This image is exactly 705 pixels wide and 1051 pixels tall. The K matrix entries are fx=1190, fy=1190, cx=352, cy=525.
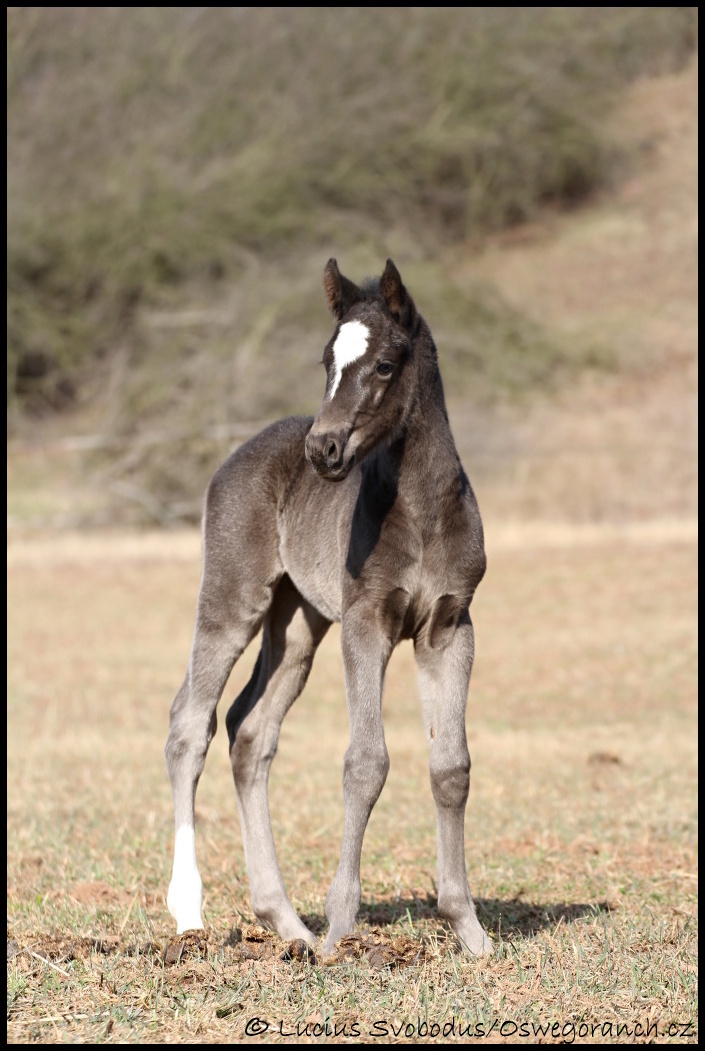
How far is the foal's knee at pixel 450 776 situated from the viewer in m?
5.33

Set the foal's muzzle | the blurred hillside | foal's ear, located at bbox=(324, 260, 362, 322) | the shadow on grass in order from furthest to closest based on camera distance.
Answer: the blurred hillside
the shadow on grass
foal's ear, located at bbox=(324, 260, 362, 322)
the foal's muzzle

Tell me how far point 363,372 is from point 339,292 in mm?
456

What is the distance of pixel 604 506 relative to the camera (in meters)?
30.8

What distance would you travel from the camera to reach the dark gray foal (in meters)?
5.12

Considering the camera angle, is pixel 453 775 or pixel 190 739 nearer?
pixel 453 775

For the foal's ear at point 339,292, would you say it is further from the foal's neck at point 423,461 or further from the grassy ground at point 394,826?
the grassy ground at point 394,826

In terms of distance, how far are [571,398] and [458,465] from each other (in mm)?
35139

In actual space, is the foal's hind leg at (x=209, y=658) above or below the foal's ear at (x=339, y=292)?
below

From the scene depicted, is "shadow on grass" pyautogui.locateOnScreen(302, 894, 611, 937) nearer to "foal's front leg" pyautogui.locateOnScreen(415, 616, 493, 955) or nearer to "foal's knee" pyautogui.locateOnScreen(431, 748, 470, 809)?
"foal's front leg" pyautogui.locateOnScreen(415, 616, 493, 955)

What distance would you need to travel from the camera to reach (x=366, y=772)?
5.21 metres

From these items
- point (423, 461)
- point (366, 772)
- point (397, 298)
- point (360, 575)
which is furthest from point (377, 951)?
point (397, 298)

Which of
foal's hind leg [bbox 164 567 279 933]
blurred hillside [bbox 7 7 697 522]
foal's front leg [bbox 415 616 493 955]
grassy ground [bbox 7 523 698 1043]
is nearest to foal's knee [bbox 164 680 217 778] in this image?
foal's hind leg [bbox 164 567 279 933]

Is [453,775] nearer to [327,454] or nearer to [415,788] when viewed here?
[327,454]

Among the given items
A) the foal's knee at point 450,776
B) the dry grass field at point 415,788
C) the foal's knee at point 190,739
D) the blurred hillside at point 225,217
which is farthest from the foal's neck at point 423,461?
the blurred hillside at point 225,217
